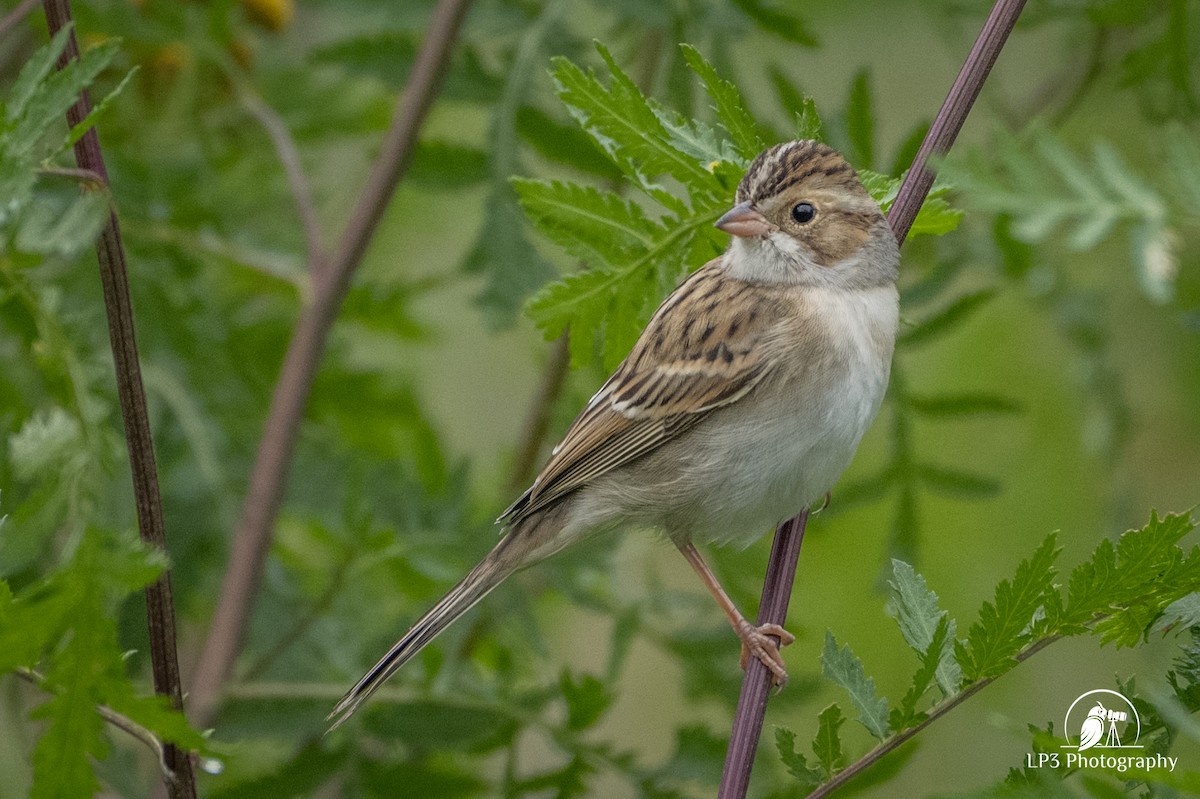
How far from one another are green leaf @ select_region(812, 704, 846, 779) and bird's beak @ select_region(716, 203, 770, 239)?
2.69 ft

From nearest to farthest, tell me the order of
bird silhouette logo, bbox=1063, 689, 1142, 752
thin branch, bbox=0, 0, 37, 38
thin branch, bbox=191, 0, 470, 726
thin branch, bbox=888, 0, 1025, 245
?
bird silhouette logo, bbox=1063, 689, 1142, 752, thin branch, bbox=888, 0, 1025, 245, thin branch, bbox=0, 0, 37, 38, thin branch, bbox=191, 0, 470, 726

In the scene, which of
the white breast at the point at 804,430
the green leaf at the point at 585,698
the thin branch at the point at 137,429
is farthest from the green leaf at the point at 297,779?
the thin branch at the point at 137,429

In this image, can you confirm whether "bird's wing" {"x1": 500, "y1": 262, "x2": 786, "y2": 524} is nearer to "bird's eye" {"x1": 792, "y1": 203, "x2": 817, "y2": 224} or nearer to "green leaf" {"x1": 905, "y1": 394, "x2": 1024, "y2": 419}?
"bird's eye" {"x1": 792, "y1": 203, "x2": 817, "y2": 224}

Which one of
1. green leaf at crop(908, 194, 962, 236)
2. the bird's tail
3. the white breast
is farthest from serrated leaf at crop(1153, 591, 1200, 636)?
the bird's tail

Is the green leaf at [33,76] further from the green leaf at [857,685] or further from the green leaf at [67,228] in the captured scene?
the green leaf at [857,685]

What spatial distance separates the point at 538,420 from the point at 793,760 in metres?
Answer: 1.86

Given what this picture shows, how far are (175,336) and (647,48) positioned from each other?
1406 millimetres

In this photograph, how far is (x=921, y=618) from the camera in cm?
161

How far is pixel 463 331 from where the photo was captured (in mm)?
4969

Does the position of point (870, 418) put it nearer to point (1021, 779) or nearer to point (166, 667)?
point (1021, 779)

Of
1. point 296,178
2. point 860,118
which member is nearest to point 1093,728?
point 860,118

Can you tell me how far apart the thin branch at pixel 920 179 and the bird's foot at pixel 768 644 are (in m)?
0.07

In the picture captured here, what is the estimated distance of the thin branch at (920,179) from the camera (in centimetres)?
160

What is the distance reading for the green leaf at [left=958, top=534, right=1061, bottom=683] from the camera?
1.51 meters
